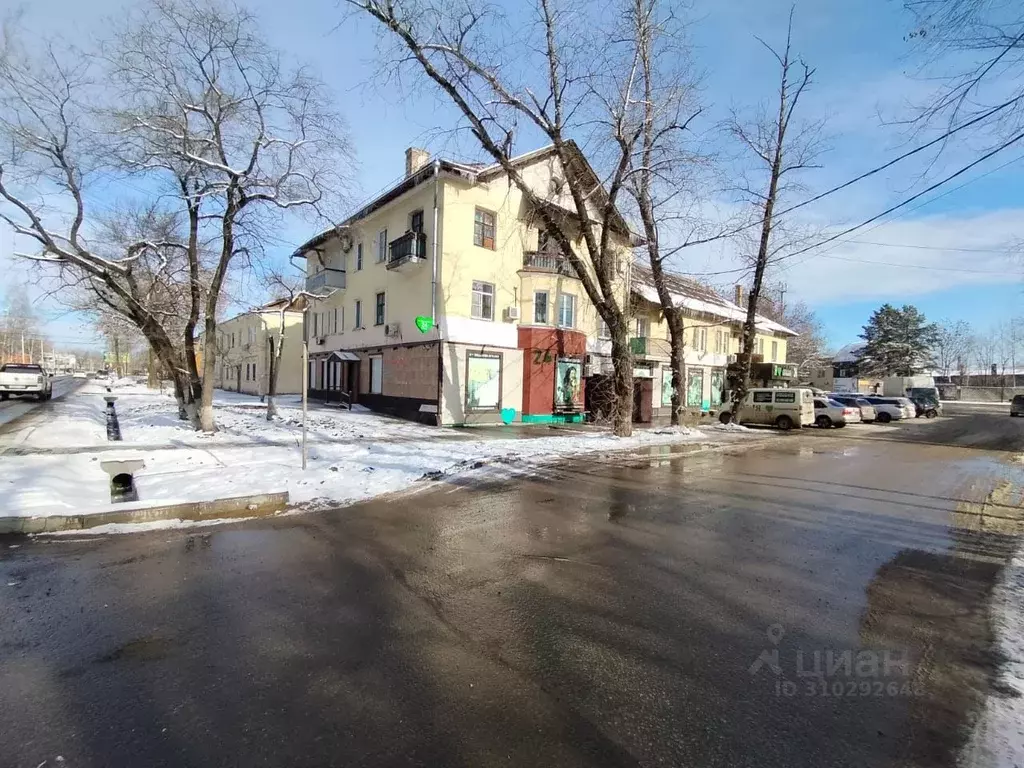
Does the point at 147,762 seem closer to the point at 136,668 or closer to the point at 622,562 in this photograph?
the point at 136,668

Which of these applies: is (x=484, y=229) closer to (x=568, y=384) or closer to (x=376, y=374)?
(x=568, y=384)

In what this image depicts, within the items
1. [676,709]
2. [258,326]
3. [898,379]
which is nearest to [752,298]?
[676,709]

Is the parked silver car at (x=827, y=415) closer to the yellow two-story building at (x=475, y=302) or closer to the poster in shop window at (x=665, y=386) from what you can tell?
the poster in shop window at (x=665, y=386)

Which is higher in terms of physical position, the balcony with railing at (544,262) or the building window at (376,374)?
the balcony with railing at (544,262)

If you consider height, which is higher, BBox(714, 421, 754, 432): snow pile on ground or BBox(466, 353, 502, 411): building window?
BBox(466, 353, 502, 411): building window

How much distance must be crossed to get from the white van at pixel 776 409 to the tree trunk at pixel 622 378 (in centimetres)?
938

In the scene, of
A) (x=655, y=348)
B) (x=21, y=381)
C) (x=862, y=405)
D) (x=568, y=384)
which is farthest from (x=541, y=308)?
(x=21, y=381)

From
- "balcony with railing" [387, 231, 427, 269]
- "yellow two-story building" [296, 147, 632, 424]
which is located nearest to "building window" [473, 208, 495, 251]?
"yellow two-story building" [296, 147, 632, 424]

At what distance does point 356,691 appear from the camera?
2957 mm

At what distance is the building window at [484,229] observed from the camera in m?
20.5

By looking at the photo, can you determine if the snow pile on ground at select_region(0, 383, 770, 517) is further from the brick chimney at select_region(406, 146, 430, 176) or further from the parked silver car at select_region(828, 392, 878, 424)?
the parked silver car at select_region(828, 392, 878, 424)

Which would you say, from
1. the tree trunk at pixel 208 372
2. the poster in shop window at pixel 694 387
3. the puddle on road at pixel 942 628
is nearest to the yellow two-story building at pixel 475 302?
the tree trunk at pixel 208 372

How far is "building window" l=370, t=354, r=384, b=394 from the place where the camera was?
23473mm

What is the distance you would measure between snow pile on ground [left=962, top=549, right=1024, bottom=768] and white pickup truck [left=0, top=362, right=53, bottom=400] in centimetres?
3601
